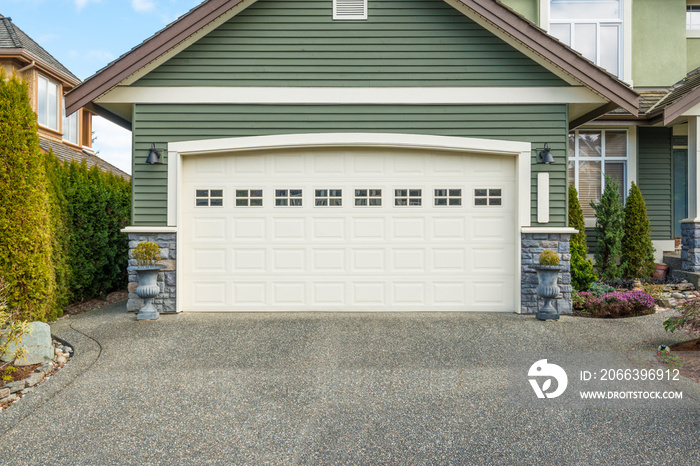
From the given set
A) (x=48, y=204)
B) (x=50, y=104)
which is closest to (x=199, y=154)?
(x=48, y=204)

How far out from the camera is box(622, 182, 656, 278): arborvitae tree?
29.6ft

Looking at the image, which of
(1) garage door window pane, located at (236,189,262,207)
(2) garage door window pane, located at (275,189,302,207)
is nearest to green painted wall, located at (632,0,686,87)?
(2) garage door window pane, located at (275,189,302,207)

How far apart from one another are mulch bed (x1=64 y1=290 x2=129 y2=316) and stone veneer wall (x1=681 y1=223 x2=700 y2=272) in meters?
10.3

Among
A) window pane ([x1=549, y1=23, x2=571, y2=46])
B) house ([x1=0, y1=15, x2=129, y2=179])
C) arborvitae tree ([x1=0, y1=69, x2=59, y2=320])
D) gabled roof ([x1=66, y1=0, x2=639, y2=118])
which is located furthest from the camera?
house ([x1=0, y1=15, x2=129, y2=179])

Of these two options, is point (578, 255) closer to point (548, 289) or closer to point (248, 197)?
point (548, 289)

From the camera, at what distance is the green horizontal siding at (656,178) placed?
9.80m

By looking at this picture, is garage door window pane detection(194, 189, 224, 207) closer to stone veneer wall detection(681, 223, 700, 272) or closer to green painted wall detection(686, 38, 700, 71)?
stone veneer wall detection(681, 223, 700, 272)

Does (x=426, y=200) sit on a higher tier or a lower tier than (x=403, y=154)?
lower

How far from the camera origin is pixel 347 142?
731cm

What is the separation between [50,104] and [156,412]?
1391cm

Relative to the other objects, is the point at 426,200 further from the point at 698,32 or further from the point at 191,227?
the point at 698,32

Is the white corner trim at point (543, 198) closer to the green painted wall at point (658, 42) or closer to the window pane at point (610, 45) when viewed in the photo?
the window pane at point (610, 45)

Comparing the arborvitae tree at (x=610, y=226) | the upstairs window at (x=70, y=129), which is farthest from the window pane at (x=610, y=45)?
the upstairs window at (x=70, y=129)

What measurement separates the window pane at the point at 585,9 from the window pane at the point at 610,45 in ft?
0.85
